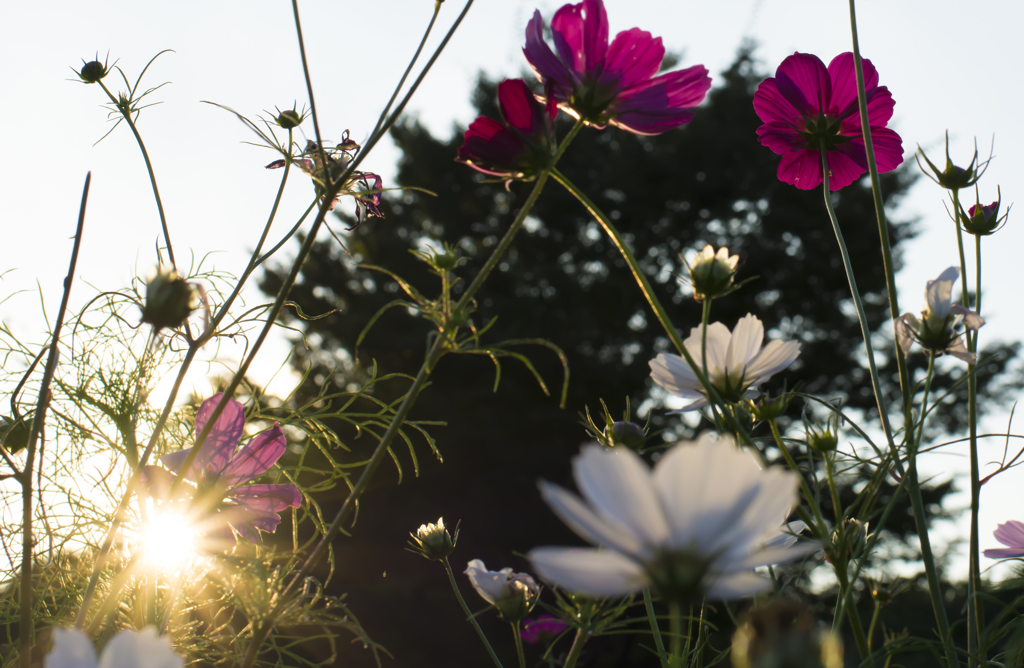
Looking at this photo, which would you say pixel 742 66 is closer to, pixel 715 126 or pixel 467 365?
pixel 715 126

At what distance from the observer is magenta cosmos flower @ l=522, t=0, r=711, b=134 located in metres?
0.32

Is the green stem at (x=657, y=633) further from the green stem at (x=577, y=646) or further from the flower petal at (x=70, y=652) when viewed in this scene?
the flower petal at (x=70, y=652)

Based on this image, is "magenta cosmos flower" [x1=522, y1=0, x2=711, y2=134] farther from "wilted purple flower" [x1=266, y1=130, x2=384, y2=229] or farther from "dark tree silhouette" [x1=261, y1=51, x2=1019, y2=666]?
"dark tree silhouette" [x1=261, y1=51, x2=1019, y2=666]

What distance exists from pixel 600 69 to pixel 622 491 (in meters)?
0.23

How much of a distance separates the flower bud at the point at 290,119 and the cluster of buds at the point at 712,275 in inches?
10.7

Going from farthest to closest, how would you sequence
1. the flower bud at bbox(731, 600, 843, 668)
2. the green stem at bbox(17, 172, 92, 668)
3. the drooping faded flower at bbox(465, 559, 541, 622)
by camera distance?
the drooping faded flower at bbox(465, 559, 541, 622) < the green stem at bbox(17, 172, 92, 668) < the flower bud at bbox(731, 600, 843, 668)

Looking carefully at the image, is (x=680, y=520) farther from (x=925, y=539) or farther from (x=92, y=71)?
(x=92, y=71)

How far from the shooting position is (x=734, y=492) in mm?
151

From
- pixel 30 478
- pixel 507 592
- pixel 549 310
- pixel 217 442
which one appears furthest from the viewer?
pixel 549 310

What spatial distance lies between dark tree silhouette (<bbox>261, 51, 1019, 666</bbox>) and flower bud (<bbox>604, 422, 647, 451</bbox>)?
13.9 ft

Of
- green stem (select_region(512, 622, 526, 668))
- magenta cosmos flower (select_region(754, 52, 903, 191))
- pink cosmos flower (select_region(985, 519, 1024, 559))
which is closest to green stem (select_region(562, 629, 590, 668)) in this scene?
green stem (select_region(512, 622, 526, 668))

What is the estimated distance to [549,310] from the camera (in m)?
5.29

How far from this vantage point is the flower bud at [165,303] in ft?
0.81

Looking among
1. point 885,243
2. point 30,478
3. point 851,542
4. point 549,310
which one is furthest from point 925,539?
point 549,310
